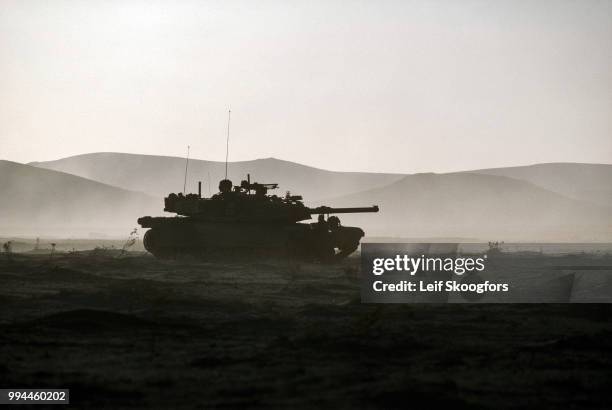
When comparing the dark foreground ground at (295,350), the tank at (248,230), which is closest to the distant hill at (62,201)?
the tank at (248,230)

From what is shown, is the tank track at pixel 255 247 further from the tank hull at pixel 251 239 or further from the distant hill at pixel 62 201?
the distant hill at pixel 62 201

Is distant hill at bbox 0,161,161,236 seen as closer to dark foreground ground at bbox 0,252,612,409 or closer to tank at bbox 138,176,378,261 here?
tank at bbox 138,176,378,261

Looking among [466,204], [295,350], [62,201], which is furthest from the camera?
[466,204]

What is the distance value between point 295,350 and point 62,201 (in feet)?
451

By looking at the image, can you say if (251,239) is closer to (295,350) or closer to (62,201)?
(295,350)

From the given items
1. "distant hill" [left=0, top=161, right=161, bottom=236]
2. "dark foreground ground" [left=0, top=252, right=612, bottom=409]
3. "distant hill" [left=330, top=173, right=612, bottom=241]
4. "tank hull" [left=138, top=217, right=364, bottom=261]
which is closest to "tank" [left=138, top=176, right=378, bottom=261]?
"tank hull" [left=138, top=217, right=364, bottom=261]

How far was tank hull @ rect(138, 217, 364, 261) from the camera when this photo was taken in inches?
1249

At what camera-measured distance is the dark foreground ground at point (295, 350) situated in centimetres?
848

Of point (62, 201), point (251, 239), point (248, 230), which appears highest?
point (62, 201)

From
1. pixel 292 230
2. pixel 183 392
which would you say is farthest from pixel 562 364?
pixel 292 230

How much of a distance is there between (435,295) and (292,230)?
1241cm

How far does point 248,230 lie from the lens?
1264 inches

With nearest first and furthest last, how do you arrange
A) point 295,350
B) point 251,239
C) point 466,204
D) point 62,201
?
point 295,350
point 251,239
point 62,201
point 466,204

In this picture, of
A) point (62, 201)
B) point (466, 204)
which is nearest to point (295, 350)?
point (62, 201)
